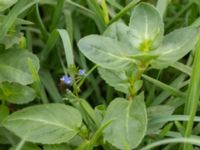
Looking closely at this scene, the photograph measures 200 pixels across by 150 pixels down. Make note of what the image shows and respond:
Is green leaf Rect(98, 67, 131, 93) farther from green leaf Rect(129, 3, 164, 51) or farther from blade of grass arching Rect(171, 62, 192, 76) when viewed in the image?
blade of grass arching Rect(171, 62, 192, 76)

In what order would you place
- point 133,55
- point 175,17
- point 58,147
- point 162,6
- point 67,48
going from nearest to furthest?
point 133,55 → point 58,147 → point 67,48 → point 162,6 → point 175,17

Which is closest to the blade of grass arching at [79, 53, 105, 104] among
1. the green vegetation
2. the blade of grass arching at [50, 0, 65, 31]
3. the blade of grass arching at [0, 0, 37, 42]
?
the green vegetation

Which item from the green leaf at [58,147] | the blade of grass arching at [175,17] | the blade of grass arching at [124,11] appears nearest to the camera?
the green leaf at [58,147]

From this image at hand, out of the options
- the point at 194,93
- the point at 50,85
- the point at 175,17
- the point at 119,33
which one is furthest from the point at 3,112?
the point at 175,17

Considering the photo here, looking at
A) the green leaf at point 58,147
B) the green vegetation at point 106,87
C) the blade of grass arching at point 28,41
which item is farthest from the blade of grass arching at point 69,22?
the green leaf at point 58,147

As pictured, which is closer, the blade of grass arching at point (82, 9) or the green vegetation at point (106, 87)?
the green vegetation at point (106, 87)

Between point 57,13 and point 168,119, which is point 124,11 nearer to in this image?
point 57,13

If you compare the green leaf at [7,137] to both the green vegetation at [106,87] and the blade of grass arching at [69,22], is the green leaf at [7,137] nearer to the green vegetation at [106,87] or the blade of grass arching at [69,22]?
the green vegetation at [106,87]
